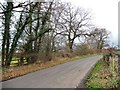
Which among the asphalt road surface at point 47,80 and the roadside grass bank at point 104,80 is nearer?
the roadside grass bank at point 104,80

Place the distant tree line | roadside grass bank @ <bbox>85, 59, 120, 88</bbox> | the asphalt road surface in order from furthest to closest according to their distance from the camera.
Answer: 1. the distant tree line
2. the asphalt road surface
3. roadside grass bank @ <bbox>85, 59, 120, 88</bbox>

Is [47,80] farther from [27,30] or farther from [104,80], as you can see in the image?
[27,30]

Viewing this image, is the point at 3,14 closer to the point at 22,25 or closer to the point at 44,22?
the point at 22,25

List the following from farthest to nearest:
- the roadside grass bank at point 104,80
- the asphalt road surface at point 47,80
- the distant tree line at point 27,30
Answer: the distant tree line at point 27,30 < the asphalt road surface at point 47,80 < the roadside grass bank at point 104,80

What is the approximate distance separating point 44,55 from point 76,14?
1381 inches

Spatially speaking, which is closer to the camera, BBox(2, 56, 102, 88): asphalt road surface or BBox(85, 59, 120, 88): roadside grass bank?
BBox(85, 59, 120, 88): roadside grass bank

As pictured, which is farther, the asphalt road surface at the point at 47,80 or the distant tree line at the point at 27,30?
the distant tree line at the point at 27,30

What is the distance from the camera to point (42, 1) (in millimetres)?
31969

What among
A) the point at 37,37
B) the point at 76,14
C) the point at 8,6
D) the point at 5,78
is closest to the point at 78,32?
the point at 76,14

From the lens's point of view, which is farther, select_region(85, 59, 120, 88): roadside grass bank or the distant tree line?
the distant tree line

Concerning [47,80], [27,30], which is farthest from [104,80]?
[27,30]

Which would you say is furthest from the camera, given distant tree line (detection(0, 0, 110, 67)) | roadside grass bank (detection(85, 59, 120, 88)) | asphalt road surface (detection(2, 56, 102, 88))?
distant tree line (detection(0, 0, 110, 67))

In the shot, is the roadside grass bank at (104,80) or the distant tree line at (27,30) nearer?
the roadside grass bank at (104,80)

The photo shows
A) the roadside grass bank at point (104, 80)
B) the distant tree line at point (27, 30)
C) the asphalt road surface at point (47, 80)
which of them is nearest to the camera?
A: the roadside grass bank at point (104, 80)
